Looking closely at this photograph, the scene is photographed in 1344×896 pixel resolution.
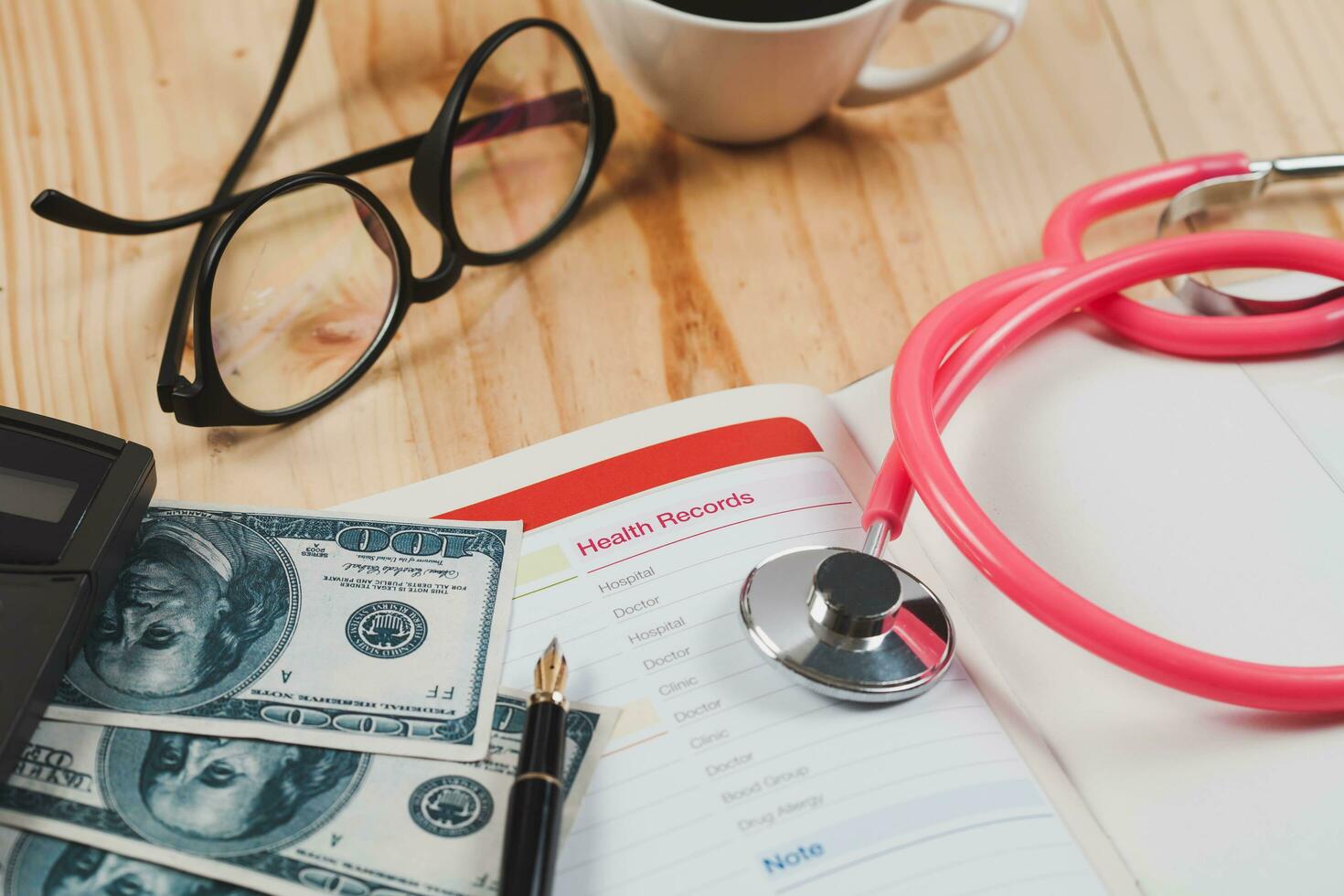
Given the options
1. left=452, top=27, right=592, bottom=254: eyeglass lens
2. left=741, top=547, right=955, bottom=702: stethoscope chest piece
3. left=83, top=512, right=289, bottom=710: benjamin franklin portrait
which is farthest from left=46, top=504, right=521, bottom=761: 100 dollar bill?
left=452, top=27, right=592, bottom=254: eyeglass lens

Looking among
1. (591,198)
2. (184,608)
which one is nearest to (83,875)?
(184,608)

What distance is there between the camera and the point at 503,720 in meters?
0.51

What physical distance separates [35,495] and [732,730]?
0.33 meters

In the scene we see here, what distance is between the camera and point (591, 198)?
2.54 feet

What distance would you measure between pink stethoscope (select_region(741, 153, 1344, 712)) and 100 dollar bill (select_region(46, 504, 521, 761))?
0.44 feet

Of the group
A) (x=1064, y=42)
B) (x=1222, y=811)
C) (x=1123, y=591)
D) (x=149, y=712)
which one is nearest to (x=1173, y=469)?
(x=1123, y=591)

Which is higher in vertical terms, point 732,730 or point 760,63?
point 760,63

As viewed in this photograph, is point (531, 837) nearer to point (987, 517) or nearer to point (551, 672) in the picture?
point (551, 672)

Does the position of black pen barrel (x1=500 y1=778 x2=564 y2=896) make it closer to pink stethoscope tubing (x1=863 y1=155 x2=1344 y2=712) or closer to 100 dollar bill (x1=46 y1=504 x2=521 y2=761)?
100 dollar bill (x1=46 y1=504 x2=521 y2=761)

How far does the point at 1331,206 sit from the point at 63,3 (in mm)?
906

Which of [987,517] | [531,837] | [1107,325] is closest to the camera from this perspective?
[531,837]

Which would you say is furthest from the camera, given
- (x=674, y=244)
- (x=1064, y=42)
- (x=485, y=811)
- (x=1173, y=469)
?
(x=1064, y=42)

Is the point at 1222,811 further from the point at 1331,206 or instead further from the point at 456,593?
the point at 1331,206

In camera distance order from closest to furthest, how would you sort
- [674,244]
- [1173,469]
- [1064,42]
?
[1173,469], [674,244], [1064,42]
